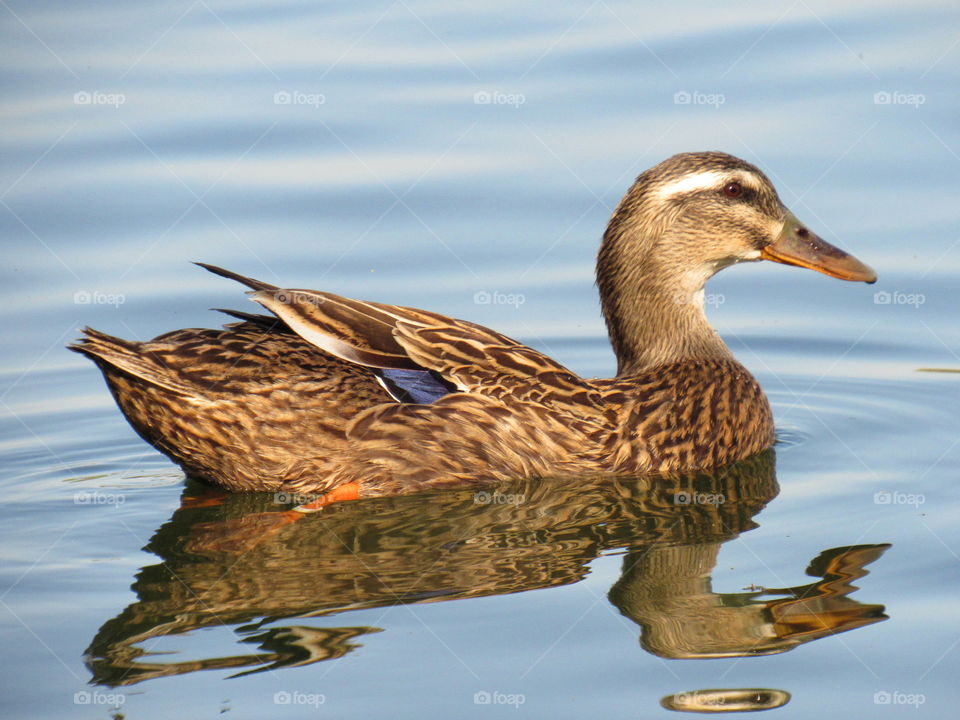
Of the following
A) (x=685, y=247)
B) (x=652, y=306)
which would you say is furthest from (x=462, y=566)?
(x=685, y=247)

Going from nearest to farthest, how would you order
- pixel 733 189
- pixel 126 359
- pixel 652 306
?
pixel 126 359 < pixel 733 189 < pixel 652 306

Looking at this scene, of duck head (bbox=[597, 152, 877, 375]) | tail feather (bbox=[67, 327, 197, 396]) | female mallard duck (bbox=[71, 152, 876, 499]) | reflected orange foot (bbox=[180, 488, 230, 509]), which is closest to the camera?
tail feather (bbox=[67, 327, 197, 396])

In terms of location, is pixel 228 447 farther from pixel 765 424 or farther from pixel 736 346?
pixel 736 346

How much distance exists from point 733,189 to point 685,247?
0.43 meters

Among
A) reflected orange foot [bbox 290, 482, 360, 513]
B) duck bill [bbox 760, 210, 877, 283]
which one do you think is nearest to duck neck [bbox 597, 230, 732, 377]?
duck bill [bbox 760, 210, 877, 283]

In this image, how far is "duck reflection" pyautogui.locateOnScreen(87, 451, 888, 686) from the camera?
6523 mm

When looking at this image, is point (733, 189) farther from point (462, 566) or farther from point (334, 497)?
point (462, 566)

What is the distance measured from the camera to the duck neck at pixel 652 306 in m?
9.09

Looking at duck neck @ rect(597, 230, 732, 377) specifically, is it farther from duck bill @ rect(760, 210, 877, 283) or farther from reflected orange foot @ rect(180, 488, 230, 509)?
reflected orange foot @ rect(180, 488, 230, 509)

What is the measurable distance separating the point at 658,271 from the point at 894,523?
7.13 feet

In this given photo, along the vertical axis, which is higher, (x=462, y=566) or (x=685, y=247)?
(x=685, y=247)

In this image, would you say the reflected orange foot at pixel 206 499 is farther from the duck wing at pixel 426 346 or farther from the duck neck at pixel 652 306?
the duck neck at pixel 652 306

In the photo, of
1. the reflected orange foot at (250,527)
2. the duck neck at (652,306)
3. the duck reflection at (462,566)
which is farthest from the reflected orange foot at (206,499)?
the duck neck at (652,306)

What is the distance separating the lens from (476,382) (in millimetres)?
8336
